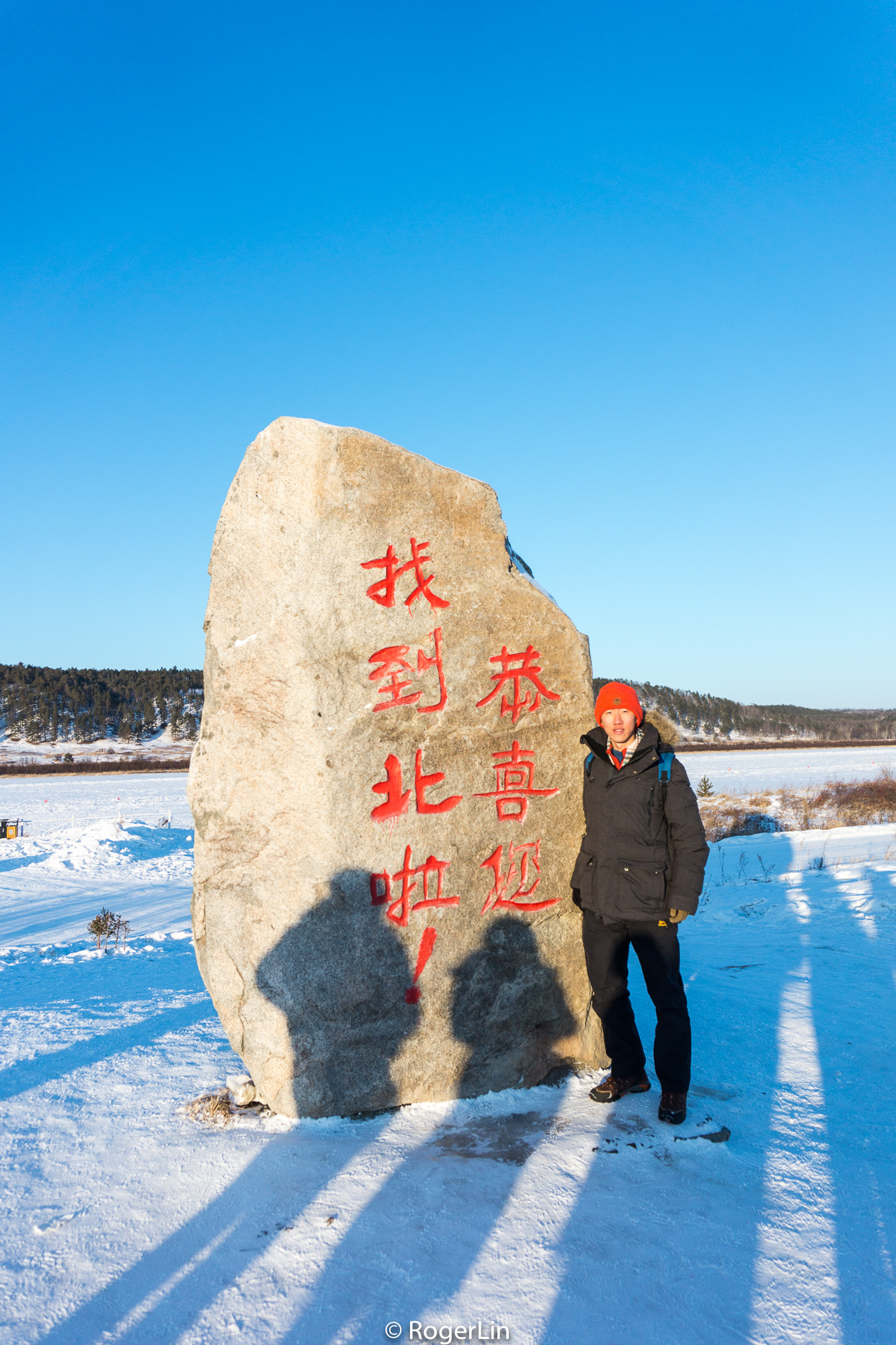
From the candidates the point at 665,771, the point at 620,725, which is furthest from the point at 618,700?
the point at 665,771

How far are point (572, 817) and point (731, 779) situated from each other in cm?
2193

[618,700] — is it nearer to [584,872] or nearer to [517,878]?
[584,872]

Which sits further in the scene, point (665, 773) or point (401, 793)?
point (401, 793)

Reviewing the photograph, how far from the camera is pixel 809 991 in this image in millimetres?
4828

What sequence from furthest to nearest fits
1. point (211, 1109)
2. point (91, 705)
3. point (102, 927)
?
1. point (91, 705)
2. point (102, 927)
3. point (211, 1109)

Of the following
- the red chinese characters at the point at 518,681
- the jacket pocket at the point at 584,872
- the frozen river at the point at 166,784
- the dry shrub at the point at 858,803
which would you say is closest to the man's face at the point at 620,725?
the red chinese characters at the point at 518,681

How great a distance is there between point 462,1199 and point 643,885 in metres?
1.39

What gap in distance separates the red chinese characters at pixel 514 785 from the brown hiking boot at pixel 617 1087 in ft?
4.18

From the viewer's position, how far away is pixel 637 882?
3326mm

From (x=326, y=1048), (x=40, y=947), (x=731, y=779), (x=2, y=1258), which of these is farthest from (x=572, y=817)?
(x=731, y=779)

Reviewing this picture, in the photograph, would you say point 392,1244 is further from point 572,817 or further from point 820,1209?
point 572,817

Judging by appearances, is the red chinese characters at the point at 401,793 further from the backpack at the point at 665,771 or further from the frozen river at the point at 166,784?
the frozen river at the point at 166,784

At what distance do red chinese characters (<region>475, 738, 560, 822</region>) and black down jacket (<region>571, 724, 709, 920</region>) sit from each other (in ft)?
1.44

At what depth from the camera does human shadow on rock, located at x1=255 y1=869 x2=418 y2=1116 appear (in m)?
3.42
